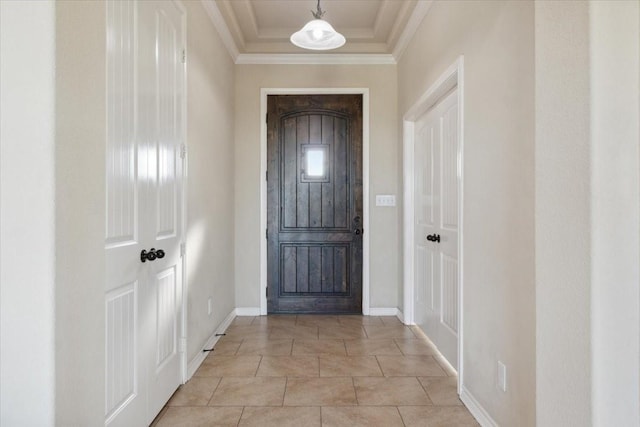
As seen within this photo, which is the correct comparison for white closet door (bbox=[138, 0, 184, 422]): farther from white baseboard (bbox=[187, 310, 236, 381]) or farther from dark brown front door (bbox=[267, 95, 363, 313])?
→ dark brown front door (bbox=[267, 95, 363, 313])

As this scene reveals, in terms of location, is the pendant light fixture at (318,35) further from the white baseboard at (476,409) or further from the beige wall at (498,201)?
the white baseboard at (476,409)

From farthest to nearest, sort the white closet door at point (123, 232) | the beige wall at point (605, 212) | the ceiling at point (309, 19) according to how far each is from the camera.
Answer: the ceiling at point (309, 19) → the white closet door at point (123, 232) → the beige wall at point (605, 212)

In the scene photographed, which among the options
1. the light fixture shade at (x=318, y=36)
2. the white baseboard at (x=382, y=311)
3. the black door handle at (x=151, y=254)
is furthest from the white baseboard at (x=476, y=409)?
the light fixture shade at (x=318, y=36)

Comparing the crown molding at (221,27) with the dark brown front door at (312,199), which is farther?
the dark brown front door at (312,199)

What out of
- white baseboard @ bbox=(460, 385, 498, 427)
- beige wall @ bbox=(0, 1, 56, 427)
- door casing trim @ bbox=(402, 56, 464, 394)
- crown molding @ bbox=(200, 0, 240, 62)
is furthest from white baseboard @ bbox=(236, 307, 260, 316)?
beige wall @ bbox=(0, 1, 56, 427)

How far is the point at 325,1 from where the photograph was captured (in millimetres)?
3439

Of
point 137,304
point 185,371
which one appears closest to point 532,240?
point 137,304

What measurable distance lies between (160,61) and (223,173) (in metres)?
1.61

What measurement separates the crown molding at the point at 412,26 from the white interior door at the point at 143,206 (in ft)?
5.89

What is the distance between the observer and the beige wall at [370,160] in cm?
428

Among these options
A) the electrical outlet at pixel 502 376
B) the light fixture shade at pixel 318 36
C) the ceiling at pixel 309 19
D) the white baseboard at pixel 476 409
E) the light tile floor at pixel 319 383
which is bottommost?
the light tile floor at pixel 319 383

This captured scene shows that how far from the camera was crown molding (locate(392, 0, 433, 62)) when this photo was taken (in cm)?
310

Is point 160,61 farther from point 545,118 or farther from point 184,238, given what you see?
point 545,118

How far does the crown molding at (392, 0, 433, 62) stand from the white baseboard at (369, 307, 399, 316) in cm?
260
